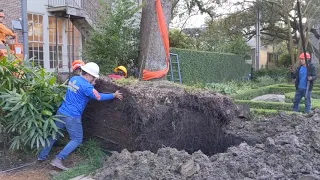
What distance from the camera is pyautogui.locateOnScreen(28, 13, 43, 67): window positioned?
49.0ft

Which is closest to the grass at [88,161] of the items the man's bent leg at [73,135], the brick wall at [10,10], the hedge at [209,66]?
the man's bent leg at [73,135]

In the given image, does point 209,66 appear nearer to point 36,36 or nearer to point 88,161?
point 36,36

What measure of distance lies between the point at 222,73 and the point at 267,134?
15.4 m

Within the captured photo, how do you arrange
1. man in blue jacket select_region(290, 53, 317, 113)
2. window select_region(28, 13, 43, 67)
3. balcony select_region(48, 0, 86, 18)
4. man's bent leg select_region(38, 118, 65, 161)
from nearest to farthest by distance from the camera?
man's bent leg select_region(38, 118, 65, 161), man in blue jacket select_region(290, 53, 317, 113), window select_region(28, 13, 43, 67), balcony select_region(48, 0, 86, 18)

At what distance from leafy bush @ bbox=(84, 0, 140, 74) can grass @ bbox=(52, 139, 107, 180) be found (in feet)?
21.4

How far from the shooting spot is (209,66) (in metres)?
19.7

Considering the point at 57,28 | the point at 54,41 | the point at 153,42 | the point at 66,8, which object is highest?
the point at 66,8

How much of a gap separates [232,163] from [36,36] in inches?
511

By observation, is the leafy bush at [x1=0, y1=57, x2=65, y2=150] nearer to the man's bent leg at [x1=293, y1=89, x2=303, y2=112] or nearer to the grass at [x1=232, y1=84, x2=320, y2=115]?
the grass at [x1=232, y1=84, x2=320, y2=115]

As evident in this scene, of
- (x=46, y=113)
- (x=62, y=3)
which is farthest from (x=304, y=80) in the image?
(x=62, y=3)

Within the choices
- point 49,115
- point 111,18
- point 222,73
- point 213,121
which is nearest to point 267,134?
point 213,121

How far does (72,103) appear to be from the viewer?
519 centimetres

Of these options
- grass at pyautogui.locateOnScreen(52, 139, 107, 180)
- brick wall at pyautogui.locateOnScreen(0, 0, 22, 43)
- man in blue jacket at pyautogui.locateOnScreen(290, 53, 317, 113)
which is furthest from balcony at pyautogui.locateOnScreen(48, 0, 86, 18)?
grass at pyautogui.locateOnScreen(52, 139, 107, 180)

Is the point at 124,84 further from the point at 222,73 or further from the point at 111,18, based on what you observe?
the point at 222,73
